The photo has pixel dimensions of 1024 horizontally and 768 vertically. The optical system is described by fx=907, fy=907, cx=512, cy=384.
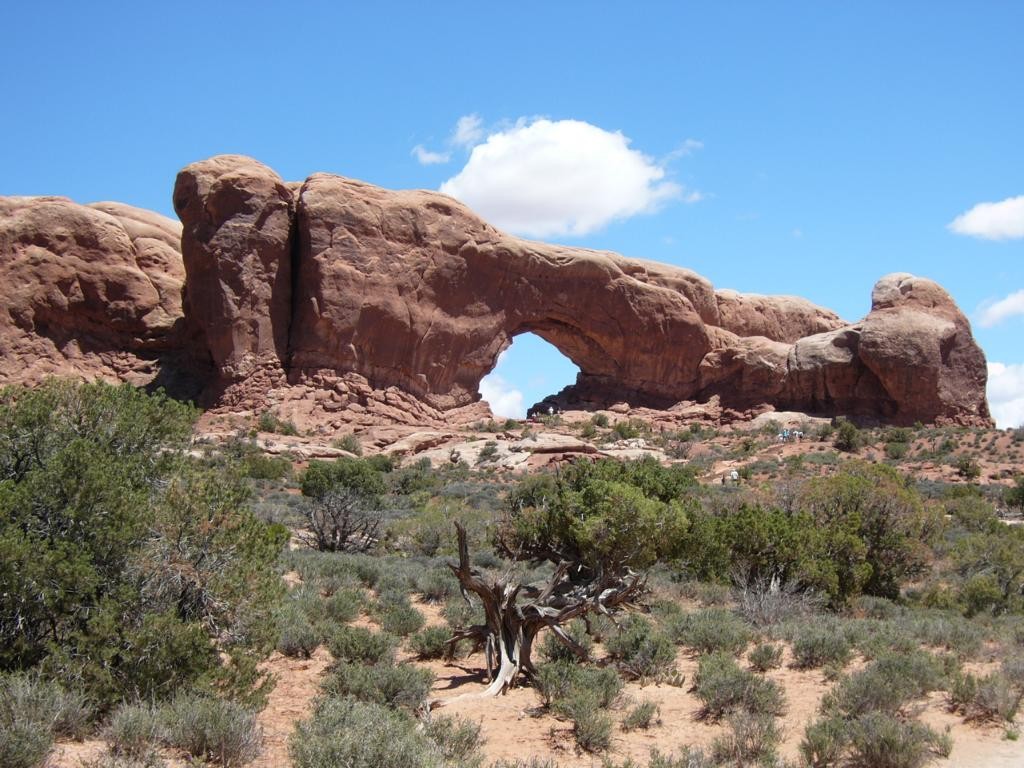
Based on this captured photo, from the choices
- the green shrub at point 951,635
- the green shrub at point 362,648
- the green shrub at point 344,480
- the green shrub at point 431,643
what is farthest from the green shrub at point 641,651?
the green shrub at point 344,480

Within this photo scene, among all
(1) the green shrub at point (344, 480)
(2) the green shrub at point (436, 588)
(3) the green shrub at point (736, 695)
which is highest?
(1) the green shrub at point (344, 480)

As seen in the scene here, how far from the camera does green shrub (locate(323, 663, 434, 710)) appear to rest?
791cm

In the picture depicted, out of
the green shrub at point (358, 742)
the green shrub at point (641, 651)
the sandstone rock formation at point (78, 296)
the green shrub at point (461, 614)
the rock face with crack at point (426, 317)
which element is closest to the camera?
the green shrub at point (358, 742)

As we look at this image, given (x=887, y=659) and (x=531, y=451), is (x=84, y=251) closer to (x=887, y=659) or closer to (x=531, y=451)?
(x=531, y=451)

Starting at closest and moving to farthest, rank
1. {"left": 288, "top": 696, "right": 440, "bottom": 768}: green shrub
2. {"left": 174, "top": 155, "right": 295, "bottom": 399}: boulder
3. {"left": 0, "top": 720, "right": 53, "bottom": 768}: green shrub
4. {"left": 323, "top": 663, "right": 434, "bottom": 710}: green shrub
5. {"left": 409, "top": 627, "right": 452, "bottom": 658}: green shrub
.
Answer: {"left": 0, "top": 720, "right": 53, "bottom": 768}: green shrub → {"left": 288, "top": 696, "right": 440, "bottom": 768}: green shrub → {"left": 323, "top": 663, "right": 434, "bottom": 710}: green shrub → {"left": 409, "top": 627, "right": 452, "bottom": 658}: green shrub → {"left": 174, "top": 155, "right": 295, "bottom": 399}: boulder

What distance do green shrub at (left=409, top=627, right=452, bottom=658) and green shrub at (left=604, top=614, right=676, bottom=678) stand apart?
1.81 m

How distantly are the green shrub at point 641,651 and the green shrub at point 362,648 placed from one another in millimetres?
2440

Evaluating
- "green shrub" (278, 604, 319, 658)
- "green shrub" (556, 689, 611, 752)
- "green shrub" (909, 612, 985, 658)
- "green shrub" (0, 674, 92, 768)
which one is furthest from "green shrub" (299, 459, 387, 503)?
"green shrub" (0, 674, 92, 768)

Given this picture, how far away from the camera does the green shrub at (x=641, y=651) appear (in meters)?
9.41

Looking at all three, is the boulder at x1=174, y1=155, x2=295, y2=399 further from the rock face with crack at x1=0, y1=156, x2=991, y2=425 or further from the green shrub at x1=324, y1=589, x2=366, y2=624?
the green shrub at x1=324, y1=589, x2=366, y2=624

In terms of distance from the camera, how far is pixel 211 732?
243 inches

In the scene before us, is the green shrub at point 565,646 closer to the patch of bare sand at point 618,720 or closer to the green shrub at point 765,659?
the patch of bare sand at point 618,720

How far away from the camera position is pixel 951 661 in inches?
353

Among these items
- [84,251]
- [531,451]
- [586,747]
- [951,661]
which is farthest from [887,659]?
[84,251]
